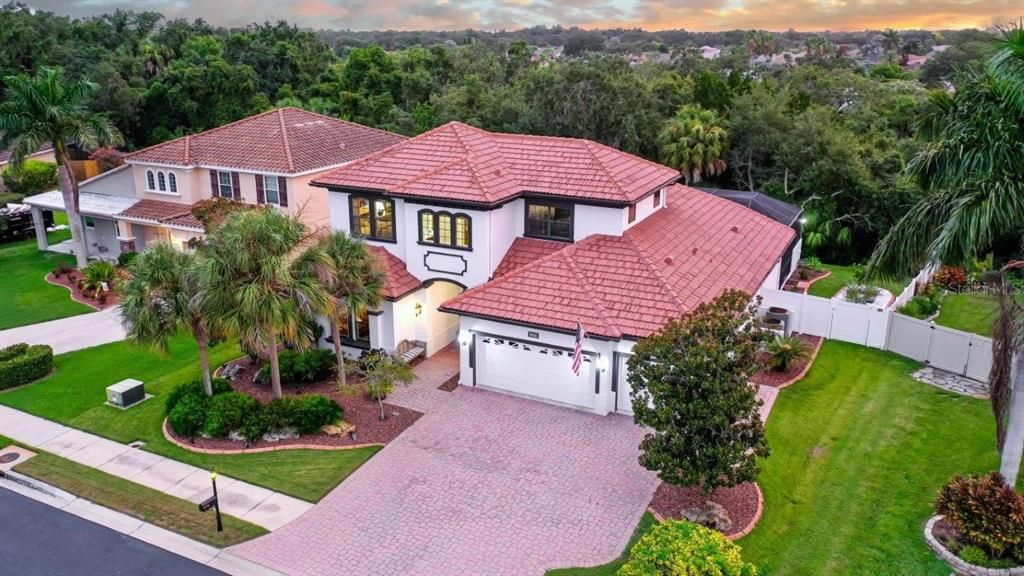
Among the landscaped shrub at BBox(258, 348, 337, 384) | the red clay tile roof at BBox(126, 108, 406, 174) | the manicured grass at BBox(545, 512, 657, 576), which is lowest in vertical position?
the manicured grass at BBox(545, 512, 657, 576)

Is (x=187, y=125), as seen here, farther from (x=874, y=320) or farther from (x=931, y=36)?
(x=931, y=36)

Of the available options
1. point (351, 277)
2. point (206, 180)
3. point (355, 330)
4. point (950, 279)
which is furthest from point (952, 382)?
point (206, 180)

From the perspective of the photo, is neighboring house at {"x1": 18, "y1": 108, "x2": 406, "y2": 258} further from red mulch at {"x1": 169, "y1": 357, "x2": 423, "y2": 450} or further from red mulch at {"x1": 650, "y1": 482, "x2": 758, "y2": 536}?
red mulch at {"x1": 650, "y1": 482, "x2": 758, "y2": 536}

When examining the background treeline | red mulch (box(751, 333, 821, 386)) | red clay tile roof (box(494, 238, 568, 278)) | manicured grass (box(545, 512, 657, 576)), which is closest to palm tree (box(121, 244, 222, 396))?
red clay tile roof (box(494, 238, 568, 278))

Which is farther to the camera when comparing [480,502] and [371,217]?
[371,217]

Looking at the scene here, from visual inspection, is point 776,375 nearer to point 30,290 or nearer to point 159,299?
point 159,299

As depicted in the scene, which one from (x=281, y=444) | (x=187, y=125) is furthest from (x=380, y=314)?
(x=187, y=125)
